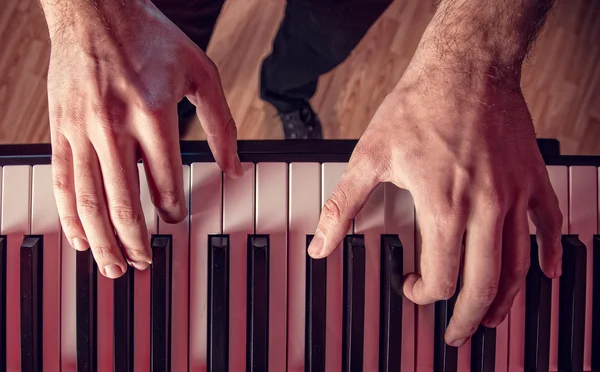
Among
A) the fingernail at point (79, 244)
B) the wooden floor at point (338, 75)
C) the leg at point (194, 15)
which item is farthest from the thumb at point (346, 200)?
the wooden floor at point (338, 75)

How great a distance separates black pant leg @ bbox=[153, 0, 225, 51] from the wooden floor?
290mm

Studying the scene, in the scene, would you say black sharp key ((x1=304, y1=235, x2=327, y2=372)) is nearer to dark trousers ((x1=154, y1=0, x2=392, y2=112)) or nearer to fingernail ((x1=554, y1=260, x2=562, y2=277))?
fingernail ((x1=554, y1=260, x2=562, y2=277))

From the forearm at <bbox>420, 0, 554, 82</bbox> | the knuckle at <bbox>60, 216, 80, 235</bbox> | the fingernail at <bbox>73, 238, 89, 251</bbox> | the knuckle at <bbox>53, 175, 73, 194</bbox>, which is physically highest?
the forearm at <bbox>420, 0, 554, 82</bbox>

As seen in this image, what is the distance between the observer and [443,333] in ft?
2.19

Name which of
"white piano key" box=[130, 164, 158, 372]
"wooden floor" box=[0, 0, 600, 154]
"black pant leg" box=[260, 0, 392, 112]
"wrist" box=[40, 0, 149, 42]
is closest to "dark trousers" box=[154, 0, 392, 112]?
"black pant leg" box=[260, 0, 392, 112]

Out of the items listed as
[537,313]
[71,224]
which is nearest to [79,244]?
[71,224]

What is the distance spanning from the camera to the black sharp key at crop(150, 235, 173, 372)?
64 cm

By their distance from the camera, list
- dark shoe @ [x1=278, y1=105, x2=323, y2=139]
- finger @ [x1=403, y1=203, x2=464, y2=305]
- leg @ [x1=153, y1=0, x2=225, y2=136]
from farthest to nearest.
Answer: dark shoe @ [x1=278, y1=105, x2=323, y2=139] < leg @ [x1=153, y1=0, x2=225, y2=136] < finger @ [x1=403, y1=203, x2=464, y2=305]

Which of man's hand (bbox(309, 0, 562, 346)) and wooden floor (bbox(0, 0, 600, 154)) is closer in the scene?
man's hand (bbox(309, 0, 562, 346))

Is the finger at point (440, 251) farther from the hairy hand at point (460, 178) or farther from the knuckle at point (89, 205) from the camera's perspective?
the knuckle at point (89, 205)

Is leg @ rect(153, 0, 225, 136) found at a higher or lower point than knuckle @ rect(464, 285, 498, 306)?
higher

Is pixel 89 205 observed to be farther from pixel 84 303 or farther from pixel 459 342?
pixel 459 342

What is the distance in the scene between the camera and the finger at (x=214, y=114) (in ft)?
2.06

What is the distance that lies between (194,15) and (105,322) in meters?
0.65
